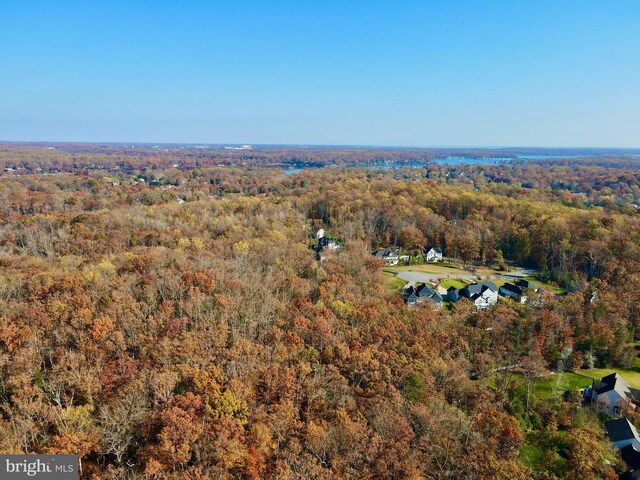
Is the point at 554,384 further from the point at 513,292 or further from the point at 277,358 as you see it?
the point at 277,358

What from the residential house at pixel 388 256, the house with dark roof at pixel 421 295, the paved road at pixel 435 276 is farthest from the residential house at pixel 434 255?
the house with dark roof at pixel 421 295

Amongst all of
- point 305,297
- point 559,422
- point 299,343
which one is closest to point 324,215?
point 305,297

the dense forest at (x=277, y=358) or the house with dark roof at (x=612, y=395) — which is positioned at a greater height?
the dense forest at (x=277, y=358)

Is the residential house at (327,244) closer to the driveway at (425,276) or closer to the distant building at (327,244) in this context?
the distant building at (327,244)

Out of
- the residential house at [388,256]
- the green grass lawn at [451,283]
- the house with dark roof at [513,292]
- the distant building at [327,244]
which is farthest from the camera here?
the distant building at [327,244]

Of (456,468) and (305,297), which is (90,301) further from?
(456,468)

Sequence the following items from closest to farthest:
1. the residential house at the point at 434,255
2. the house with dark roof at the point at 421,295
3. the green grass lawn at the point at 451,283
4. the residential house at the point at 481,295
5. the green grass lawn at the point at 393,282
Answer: the house with dark roof at the point at 421,295 < the residential house at the point at 481,295 < the green grass lawn at the point at 393,282 < the green grass lawn at the point at 451,283 < the residential house at the point at 434,255
